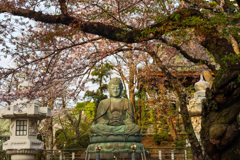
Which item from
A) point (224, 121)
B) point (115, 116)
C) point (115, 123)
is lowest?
point (115, 123)

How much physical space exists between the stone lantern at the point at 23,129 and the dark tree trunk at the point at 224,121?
24.2ft

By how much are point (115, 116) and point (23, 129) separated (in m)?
3.69

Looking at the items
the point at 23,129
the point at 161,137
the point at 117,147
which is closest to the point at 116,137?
the point at 117,147

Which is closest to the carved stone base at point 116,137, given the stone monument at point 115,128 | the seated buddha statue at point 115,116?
the stone monument at point 115,128

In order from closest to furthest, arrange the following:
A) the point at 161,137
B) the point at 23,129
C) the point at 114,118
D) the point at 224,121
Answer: the point at 224,121 < the point at 23,129 < the point at 114,118 < the point at 161,137

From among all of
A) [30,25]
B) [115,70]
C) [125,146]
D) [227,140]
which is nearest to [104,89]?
[115,70]

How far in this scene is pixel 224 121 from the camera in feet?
14.6

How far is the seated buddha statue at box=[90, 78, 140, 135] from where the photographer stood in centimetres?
1159

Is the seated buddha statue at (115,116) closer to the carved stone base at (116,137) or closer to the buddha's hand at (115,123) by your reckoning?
the buddha's hand at (115,123)

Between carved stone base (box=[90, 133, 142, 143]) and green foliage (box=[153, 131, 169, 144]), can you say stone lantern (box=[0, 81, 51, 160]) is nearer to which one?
carved stone base (box=[90, 133, 142, 143])

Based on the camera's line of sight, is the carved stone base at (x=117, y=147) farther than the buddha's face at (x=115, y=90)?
No

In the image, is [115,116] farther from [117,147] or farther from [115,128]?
[117,147]

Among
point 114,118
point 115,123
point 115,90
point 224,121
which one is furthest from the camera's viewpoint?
point 115,90

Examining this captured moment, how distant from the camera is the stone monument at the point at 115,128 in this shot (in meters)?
11.1
